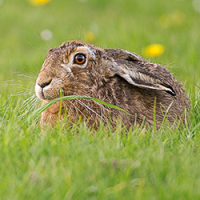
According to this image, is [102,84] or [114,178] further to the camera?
[102,84]

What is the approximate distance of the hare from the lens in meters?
3.65

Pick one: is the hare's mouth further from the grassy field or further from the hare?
the grassy field

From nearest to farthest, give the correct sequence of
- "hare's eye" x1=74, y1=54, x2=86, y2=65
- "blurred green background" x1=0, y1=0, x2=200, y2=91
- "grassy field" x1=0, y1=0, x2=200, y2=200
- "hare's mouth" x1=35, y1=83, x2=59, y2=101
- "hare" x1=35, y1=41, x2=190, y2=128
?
"grassy field" x1=0, y1=0, x2=200, y2=200, "hare's mouth" x1=35, y1=83, x2=59, y2=101, "hare" x1=35, y1=41, x2=190, y2=128, "hare's eye" x1=74, y1=54, x2=86, y2=65, "blurred green background" x1=0, y1=0, x2=200, y2=91

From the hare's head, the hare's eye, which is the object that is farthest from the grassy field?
the hare's eye

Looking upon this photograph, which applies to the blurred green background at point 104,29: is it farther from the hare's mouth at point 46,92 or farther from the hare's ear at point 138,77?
the hare's mouth at point 46,92

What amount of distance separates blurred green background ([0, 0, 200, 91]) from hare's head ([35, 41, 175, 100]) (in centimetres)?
138

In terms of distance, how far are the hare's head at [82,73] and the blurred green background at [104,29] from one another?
1.38 meters

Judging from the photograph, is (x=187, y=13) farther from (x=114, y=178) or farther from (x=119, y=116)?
(x=114, y=178)

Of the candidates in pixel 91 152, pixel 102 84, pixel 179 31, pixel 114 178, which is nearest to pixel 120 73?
pixel 102 84

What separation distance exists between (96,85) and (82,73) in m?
0.19

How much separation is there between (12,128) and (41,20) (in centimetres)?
661

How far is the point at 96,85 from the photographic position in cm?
379

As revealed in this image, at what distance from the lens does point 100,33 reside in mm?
7746

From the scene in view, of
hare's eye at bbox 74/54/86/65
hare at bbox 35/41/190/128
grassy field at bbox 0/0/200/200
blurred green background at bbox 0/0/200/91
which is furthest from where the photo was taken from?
blurred green background at bbox 0/0/200/91
